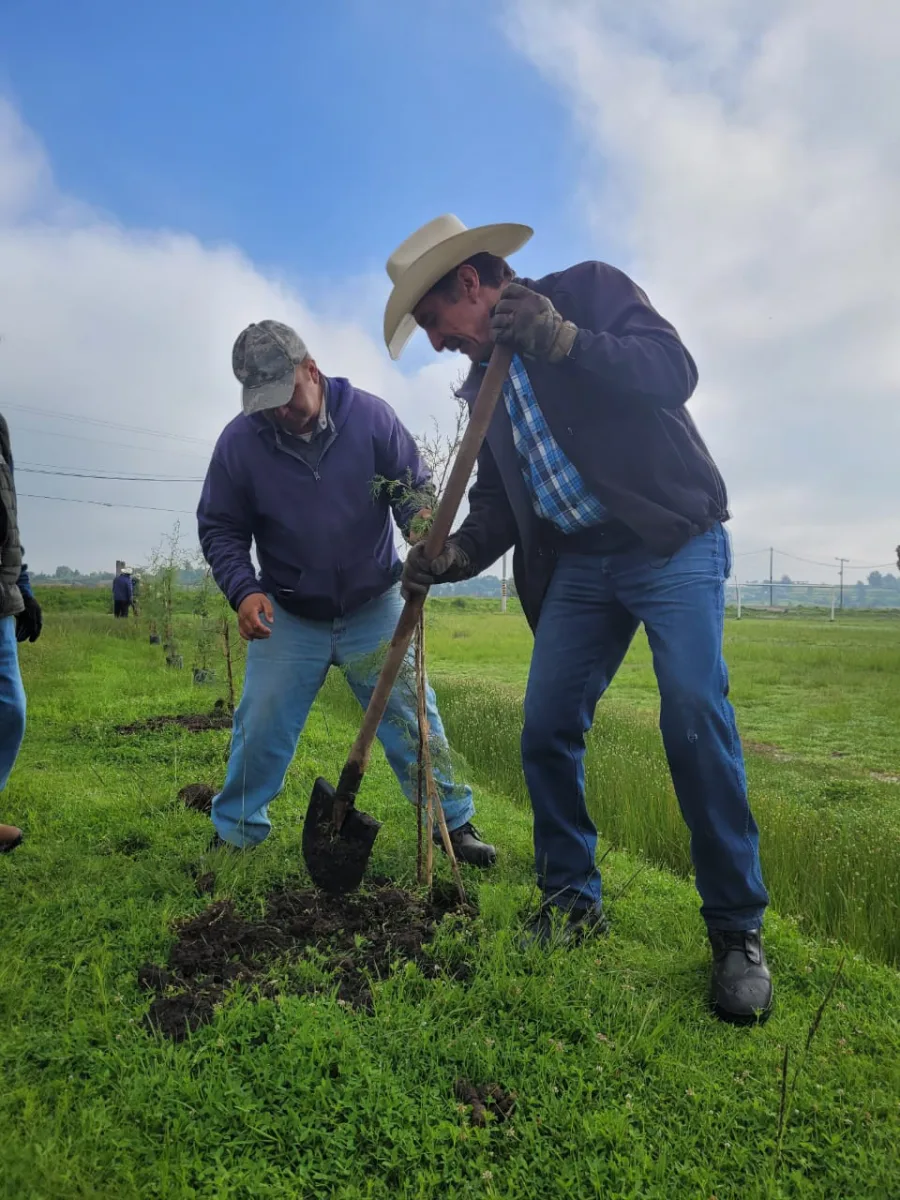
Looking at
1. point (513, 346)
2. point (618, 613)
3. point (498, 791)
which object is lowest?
point (498, 791)

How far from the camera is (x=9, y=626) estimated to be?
392 cm

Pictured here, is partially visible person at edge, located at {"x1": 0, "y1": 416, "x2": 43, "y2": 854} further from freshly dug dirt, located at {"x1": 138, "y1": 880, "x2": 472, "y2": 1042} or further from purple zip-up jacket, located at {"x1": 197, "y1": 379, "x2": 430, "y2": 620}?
freshly dug dirt, located at {"x1": 138, "y1": 880, "x2": 472, "y2": 1042}

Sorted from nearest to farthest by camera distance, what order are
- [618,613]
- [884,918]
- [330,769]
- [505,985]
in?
[505,985], [618,613], [884,918], [330,769]

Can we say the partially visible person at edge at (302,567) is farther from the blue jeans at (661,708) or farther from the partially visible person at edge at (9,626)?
the partially visible person at edge at (9,626)

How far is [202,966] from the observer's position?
2.63 metres

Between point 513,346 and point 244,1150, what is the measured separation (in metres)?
2.37

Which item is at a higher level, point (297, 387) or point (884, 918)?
point (297, 387)

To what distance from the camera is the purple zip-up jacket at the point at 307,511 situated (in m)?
3.64

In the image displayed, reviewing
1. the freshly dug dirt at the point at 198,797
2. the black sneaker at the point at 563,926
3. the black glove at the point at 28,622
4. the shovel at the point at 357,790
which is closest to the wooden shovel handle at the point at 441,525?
the shovel at the point at 357,790

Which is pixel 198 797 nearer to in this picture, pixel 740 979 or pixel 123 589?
pixel 740 979

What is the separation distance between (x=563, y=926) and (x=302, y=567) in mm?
1910

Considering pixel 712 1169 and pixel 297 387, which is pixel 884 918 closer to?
pixel 712 1169

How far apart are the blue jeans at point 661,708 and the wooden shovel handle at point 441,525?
48cm

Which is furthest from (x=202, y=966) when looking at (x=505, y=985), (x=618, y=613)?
(x=618, y=613)
